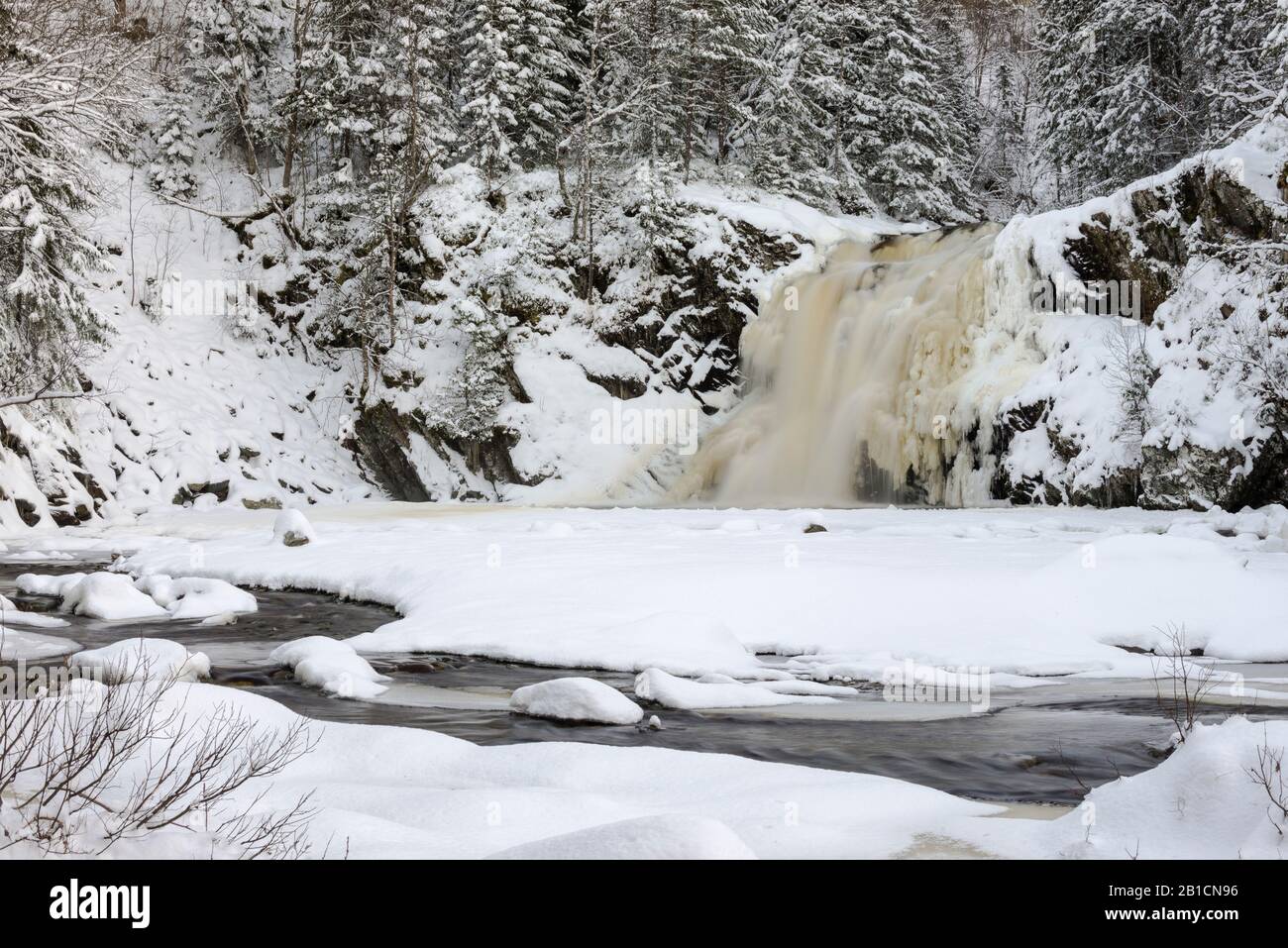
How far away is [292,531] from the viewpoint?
14.0m

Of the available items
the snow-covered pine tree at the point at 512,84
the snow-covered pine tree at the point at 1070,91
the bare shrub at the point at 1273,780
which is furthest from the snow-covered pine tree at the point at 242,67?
the bare shrub at the point at 1273,780

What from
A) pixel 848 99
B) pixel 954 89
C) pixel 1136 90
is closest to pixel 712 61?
pixel 848 99

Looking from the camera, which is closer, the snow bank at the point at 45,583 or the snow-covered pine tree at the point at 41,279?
the snow bank at the point at 45,583

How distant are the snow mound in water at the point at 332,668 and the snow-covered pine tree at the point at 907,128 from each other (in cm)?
2661

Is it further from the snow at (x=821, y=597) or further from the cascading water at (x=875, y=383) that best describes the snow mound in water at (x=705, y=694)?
the cascading water at (x=875, y=383)

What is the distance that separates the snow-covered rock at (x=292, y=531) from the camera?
1398cm

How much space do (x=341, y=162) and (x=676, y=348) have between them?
11666 mm

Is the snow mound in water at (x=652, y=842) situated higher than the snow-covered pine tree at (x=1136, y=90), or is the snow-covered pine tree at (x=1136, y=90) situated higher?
the snow-covered pine tree at (x=1136, y=90)

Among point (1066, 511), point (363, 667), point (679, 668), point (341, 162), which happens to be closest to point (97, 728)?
point (363, 667)

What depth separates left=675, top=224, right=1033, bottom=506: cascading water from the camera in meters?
19.8

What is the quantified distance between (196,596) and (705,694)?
21.5 feet

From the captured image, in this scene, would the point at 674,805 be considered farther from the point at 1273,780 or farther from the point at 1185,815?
the point at 1273,780

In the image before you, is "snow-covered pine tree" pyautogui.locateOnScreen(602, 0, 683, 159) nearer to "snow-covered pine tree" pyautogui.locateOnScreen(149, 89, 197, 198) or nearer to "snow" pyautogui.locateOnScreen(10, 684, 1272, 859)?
"snow-covered pine tree" pyautogui.locateOnScreen(149, 89, 197, 198)

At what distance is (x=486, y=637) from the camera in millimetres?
8414
